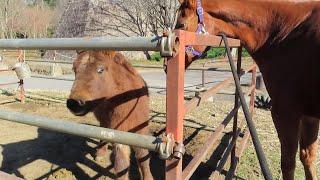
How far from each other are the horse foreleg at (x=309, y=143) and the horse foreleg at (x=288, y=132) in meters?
0.51

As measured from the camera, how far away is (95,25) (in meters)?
21.7

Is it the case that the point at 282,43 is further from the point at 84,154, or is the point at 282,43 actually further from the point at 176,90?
the point at 84,154

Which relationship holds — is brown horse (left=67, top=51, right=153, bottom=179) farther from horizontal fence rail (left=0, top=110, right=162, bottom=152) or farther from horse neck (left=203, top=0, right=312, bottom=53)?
horizontal fence rail (left=0, top=110, right=162, bottom=152)

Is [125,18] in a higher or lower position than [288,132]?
higher

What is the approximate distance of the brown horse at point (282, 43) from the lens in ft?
8.02

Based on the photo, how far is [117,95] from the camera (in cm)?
315

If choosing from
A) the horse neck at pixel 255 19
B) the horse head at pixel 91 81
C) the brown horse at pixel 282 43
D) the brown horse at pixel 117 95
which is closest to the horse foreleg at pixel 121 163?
the brown horse at pixel 117 95

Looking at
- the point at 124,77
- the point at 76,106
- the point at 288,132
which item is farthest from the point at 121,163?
the point at 288,132

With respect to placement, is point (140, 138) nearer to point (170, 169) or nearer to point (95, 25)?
point (170, 169)

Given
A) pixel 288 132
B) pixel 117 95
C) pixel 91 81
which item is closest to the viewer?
pixel 288 132

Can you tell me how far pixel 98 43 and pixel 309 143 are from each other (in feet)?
9.11

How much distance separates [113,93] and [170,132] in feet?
6.48

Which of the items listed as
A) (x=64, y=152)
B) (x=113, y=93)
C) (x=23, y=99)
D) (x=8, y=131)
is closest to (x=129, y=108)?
(x=113, y=93)

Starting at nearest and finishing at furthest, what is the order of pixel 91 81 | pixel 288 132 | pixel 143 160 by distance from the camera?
pixel 288 132
pixel 91 81
pixel 143 160
